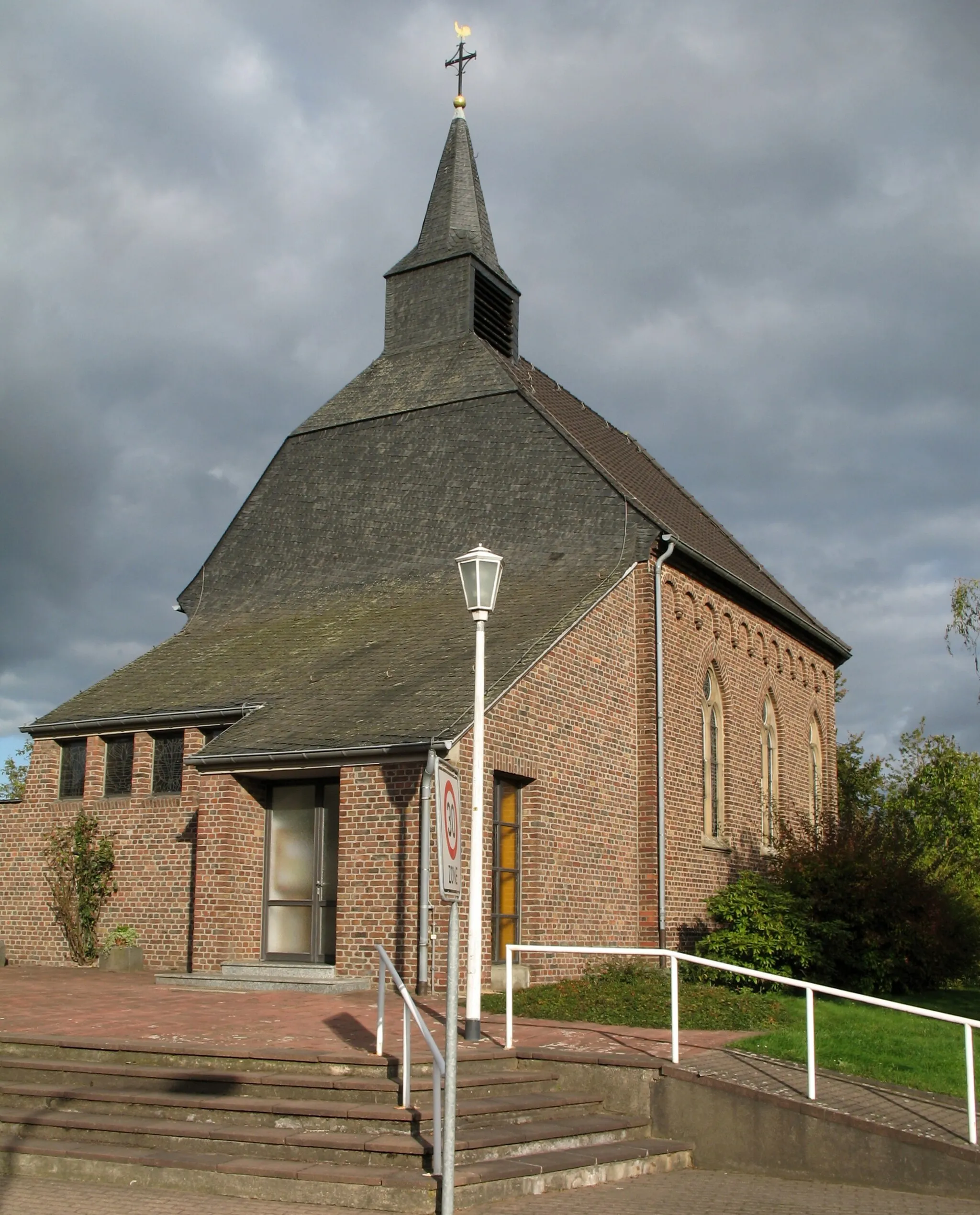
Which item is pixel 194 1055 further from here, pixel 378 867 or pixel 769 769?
pixel 769 769

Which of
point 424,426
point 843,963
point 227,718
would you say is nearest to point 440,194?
point 424,426

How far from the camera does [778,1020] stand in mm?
13328

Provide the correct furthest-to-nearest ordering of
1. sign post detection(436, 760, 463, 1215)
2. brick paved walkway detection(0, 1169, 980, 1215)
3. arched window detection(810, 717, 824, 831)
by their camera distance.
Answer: arched window detection(810, 717, 824, 831) < brick paved walkway detection(0, 1169, 980, 1215) < sign post detection(436, 760, 463, 1215)

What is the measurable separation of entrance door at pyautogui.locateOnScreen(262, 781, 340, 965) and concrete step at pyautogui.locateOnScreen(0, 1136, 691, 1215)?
7.16 metres

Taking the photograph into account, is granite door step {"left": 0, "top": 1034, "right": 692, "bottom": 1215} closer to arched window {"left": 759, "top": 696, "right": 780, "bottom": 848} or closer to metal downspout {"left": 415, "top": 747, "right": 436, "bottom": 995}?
metal downspout {"left": 415, "top": 747, "right": 436, "bottom": 995}

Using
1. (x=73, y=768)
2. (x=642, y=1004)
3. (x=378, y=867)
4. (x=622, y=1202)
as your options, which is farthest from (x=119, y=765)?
(x=622, y=1202)

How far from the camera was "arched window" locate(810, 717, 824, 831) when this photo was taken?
27281mm

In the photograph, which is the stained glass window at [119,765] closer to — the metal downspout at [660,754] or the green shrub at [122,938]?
the green shrub at [122,938]

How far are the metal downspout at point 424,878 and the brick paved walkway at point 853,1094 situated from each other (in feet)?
13.4

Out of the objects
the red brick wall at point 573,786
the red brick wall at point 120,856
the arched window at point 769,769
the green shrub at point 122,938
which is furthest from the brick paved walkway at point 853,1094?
the arched window at point 769,769

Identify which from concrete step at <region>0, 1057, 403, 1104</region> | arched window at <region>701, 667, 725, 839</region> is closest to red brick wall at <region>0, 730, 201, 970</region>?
concrete step at <region>0, 1057, 403, 1104</region>

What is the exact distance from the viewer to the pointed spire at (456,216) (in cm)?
2558

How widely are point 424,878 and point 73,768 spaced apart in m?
8.33

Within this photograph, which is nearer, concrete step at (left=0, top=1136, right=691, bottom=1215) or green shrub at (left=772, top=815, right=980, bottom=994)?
concrete step at (left=0, top=1136, right=691, bottom=1215)
